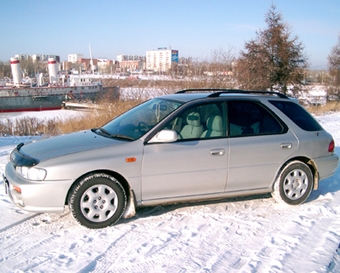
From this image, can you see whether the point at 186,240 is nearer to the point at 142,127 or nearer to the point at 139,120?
the point at 142,127

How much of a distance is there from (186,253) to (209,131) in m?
1.68

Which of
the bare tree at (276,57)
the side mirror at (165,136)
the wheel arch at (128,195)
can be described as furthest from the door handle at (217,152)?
the bare tree at (276,57)

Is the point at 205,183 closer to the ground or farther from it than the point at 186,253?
farther from it

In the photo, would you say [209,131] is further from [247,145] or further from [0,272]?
[0,272]

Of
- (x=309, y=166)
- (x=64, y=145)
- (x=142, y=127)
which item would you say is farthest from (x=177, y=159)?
(x=309, y=166)

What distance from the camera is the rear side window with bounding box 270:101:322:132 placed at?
5.02 m

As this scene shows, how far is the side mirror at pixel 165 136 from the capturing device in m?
4.07

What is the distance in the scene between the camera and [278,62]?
2375 centimetres

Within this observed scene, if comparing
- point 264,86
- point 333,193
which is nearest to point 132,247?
point 333,193

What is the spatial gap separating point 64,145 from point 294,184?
3.27m

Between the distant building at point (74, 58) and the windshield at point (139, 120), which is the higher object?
the distant building at point (74, 58)

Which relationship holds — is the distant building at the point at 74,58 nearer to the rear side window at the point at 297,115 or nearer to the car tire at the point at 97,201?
the rear side window at the point at 297,115

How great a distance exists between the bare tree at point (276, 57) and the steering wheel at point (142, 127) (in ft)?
63.7

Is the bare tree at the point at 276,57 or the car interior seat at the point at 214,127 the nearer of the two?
the car interior seat at the point at 214,127
